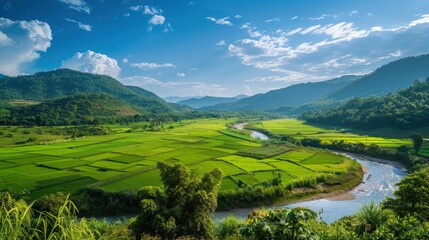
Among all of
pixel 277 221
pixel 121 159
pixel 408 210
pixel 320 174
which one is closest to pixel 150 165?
pixel 121 159

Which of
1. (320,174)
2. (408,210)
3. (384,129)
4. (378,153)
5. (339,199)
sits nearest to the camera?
(408,210)

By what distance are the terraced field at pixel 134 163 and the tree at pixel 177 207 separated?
1196 inches

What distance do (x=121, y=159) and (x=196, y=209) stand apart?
58.1 m

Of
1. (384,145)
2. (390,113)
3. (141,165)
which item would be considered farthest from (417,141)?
(141,165)

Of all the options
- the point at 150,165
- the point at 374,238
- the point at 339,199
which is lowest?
the point at 339,199

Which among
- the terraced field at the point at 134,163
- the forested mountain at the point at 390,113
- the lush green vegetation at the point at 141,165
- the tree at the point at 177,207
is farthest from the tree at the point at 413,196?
the forested mountain at the point at 390,113

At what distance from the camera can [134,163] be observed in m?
73.3

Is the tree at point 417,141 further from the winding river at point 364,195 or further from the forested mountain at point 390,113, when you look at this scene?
the forested mountain at point 390,113

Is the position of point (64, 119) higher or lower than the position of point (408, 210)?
higher

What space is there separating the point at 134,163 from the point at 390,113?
110738 millimetres

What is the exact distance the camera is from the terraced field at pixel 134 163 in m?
56.8

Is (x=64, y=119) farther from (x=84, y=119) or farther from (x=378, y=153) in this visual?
(x=378, y=153)

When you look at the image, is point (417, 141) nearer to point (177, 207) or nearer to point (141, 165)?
point (141, 165)

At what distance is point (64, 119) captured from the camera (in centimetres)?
18500
